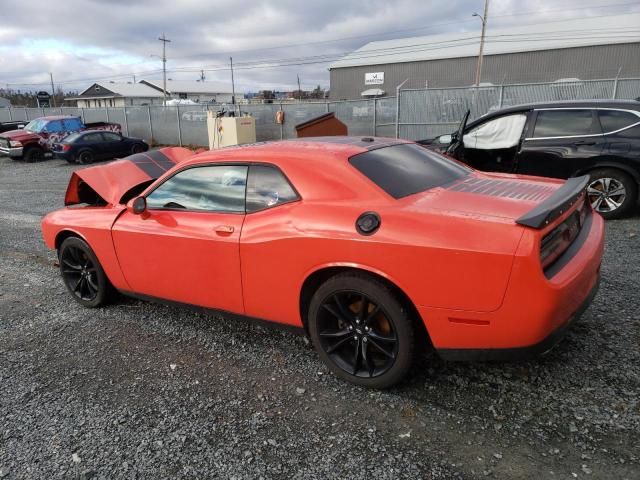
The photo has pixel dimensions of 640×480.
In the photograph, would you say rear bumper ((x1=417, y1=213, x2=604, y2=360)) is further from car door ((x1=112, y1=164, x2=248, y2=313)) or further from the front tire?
car door ((x1=112, y1=164, x2=248, y2=313))

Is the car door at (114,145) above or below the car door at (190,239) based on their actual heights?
below

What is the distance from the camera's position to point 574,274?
2.47m

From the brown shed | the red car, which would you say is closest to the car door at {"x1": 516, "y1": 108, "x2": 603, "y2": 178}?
the red car

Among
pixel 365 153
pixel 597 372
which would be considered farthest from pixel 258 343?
pixel 597 372

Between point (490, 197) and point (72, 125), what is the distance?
71.8 ft

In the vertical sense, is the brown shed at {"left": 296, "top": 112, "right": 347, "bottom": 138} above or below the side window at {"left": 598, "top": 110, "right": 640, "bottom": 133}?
below

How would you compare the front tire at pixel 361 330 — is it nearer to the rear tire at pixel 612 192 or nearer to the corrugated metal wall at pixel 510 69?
the rear tire at pixel 612 192

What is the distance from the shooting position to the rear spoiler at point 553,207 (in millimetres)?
2307

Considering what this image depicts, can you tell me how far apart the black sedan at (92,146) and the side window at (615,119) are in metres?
17.9

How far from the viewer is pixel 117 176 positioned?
14.4ft

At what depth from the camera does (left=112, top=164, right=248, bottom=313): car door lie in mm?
3240

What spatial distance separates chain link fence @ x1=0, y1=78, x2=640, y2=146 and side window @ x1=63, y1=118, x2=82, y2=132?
13.4 ft

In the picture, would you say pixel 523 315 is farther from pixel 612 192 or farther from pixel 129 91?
pixel 129 91

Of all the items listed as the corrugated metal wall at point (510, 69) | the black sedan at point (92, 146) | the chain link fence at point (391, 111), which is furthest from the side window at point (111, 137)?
the corrugated metal wall at point (510, 69)
